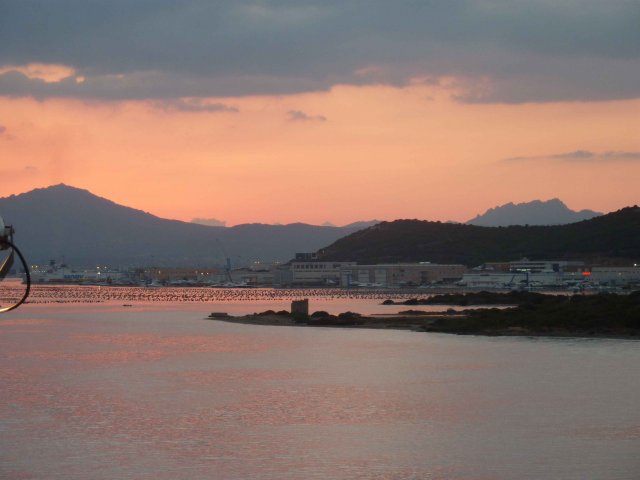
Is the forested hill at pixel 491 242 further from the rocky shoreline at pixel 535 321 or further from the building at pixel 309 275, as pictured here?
the rocky shoreline at pixel 535 321

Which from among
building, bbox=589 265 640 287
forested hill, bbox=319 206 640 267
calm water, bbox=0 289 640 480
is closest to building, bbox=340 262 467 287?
forested hill, bbox=319 206 640 267

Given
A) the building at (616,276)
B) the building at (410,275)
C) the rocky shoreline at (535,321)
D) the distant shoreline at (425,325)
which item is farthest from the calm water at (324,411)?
the building at (410,275)

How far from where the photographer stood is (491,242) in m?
162

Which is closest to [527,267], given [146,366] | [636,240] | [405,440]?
[636,240]

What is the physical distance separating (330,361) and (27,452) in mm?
15246

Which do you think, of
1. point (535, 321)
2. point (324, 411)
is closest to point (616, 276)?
point (535, 321)

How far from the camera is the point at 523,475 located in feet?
46.0

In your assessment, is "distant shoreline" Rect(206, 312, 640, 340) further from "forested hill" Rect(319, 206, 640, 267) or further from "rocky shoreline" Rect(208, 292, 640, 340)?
"forested hill" Rect(319, 206, 640, 267)

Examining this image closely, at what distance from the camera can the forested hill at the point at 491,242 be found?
13675 centimetres

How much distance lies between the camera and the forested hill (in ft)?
449

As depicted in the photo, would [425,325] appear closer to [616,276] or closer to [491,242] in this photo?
[616,276]

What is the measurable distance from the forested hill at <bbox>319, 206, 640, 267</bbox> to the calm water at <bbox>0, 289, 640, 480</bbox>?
10167 centimetres

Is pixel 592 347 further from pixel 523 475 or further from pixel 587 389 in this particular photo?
pixel 523 475

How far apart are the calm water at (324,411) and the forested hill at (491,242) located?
334 ft
